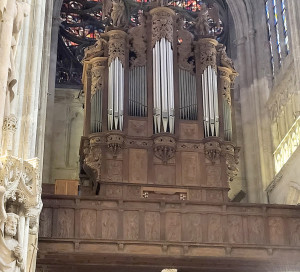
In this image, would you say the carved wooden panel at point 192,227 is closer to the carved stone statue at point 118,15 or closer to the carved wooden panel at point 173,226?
the carved wooden panel at point 173,226

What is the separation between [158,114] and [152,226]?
3.51 meters

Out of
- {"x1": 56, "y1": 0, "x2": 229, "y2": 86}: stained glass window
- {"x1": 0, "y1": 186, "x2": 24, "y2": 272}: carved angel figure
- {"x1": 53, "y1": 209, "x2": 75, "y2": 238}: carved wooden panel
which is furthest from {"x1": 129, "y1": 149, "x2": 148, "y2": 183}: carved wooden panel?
{"x1": 0, "y1": 186, "x2": 24, "y2": 272}: carved angel figure

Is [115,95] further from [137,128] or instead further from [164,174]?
[164,174]

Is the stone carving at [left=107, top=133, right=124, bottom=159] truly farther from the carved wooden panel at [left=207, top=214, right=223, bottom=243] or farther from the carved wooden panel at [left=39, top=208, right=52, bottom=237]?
the carved wooden panel at [left=207, top=214, right=223, bottom=243]

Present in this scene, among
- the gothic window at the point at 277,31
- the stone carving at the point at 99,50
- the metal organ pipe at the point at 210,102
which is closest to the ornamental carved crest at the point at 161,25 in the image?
the stone carving at the point at 99,50

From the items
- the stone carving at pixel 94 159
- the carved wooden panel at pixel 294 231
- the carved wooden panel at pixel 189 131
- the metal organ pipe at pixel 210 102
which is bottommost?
the carved wooden panel at pixel 294 231

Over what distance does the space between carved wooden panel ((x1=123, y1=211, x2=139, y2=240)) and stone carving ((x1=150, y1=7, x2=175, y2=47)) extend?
5.40 meters

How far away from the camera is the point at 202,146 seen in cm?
1712

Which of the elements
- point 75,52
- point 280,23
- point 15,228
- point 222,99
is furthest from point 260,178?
point 15,228

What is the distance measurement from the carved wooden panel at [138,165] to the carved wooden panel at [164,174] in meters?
0.27

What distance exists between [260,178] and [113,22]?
6.26 metres

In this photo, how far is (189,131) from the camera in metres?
17.3

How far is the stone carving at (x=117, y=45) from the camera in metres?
17.9

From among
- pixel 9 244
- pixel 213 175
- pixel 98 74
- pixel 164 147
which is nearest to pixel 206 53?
pixel 98 74
